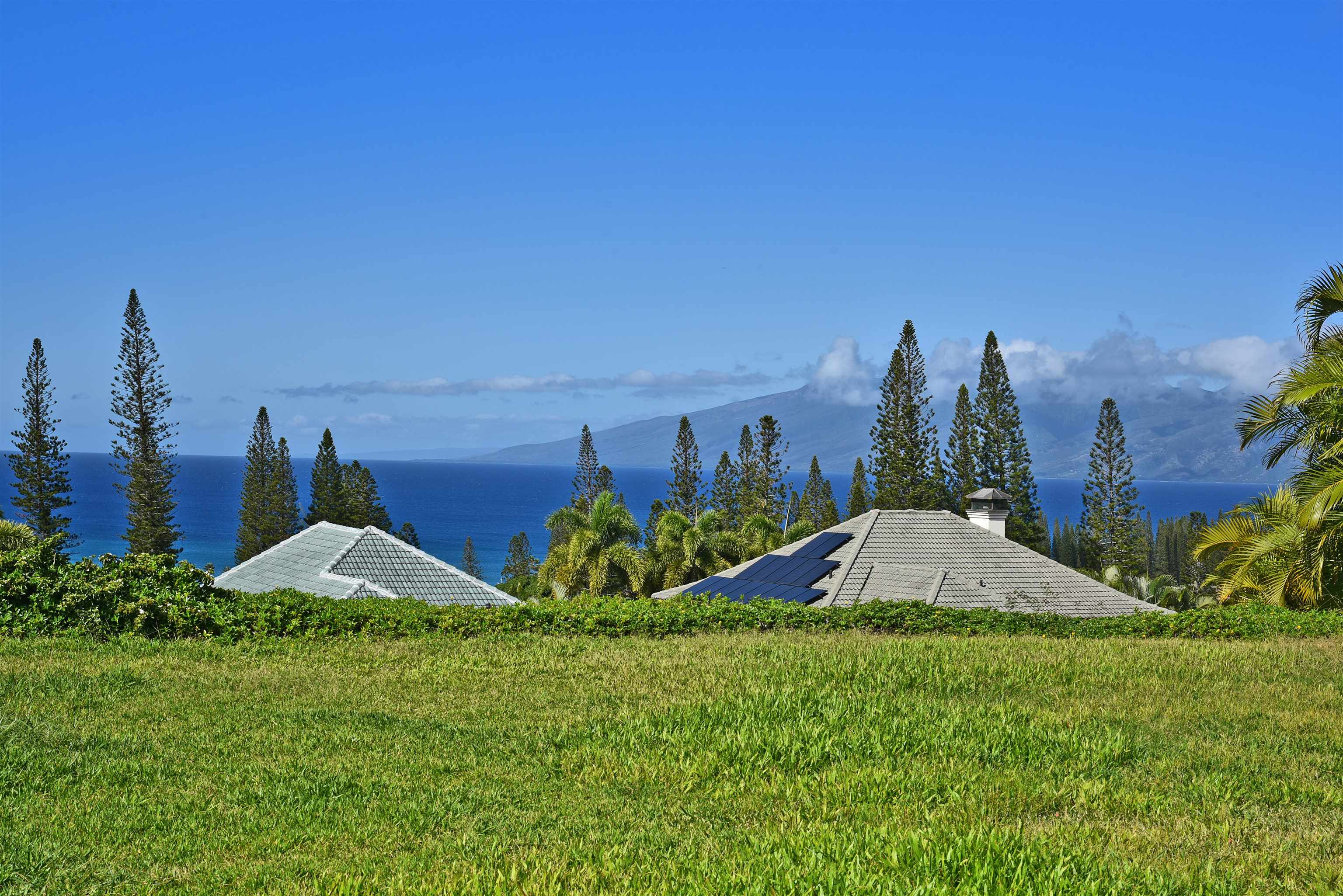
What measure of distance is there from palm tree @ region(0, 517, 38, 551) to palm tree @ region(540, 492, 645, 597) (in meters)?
14.5

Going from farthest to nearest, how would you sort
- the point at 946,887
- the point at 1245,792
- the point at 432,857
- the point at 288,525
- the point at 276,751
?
the point at 288,525 → the point at 276,751 → the point at 1245,792 → the point at 432,857 → the point at 946,887

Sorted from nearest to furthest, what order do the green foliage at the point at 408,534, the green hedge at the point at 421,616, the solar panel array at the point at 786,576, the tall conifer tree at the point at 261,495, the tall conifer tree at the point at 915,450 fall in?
the green hedge at the point at 421,616 < the solar panel array at the point at 786,576 < the tall conifer tree at the point at 915,450 < the tall conifer tree at the point at 261,495 < the green foliage at the point at 408,534

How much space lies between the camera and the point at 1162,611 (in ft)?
47.6

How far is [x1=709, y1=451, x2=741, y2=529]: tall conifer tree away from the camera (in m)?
46.6

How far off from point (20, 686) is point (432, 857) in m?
4.89

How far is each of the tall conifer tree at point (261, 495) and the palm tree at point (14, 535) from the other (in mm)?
36865

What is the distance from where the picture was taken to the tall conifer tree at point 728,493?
153 ft

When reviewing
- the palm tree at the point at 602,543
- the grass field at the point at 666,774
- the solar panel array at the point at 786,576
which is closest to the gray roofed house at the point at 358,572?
the solar panel array at the point at 786,576

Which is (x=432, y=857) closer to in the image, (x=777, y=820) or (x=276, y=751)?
(x=777, y=820)

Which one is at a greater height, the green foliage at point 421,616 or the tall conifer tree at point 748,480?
the tall conifer tree at point 748,480

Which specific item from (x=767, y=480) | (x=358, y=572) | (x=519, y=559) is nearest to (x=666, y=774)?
(x=358, y=572)

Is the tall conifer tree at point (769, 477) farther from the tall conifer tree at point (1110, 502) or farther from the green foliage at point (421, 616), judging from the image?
the green foliage at point (421, 616)

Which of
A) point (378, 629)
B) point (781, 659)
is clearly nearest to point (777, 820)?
point (781, 659)

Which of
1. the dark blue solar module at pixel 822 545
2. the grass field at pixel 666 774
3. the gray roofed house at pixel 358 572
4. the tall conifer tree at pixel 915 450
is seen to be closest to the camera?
the grass field at pixel 666 774
